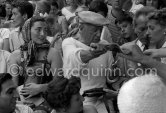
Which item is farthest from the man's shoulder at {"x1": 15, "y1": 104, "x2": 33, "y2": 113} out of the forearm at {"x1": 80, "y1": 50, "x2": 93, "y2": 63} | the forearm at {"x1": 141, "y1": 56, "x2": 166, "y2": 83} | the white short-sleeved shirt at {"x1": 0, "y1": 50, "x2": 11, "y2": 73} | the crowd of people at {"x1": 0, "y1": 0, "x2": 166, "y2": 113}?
the forearm at {"x1": 141, "y1": 56, "x2": 166, "y2": 83}

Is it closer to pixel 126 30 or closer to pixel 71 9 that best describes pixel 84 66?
pixel 126 30

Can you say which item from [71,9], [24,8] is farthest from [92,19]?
[71,9]

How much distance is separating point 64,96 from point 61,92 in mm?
44

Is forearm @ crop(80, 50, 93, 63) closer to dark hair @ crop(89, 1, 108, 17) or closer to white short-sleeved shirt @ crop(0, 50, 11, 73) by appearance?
white short-sleeved shirt @ crop(0, 50, 11, 73)

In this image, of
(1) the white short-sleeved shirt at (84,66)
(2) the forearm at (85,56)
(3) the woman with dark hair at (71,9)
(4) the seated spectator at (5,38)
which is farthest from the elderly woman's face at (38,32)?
(3) the woman with dark hair at (71,9)

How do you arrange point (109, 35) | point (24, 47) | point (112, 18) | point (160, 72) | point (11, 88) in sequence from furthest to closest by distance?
point (112, 18) < point (109, 35) < point (24, 47) < point (11, 88) < point (160, 72)

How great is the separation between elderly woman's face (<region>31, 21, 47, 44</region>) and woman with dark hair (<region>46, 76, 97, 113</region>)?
114 cm

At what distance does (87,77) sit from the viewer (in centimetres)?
471

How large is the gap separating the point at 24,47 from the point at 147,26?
1.46 metres

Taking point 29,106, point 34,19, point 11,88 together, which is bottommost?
point 29,106

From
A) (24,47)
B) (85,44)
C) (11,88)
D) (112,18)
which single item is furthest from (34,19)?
(112,18)

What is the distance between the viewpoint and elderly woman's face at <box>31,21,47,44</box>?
16.7 ft

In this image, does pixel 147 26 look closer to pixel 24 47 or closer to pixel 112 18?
pixel 24 47

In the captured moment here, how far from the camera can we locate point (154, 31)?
13.9ft
